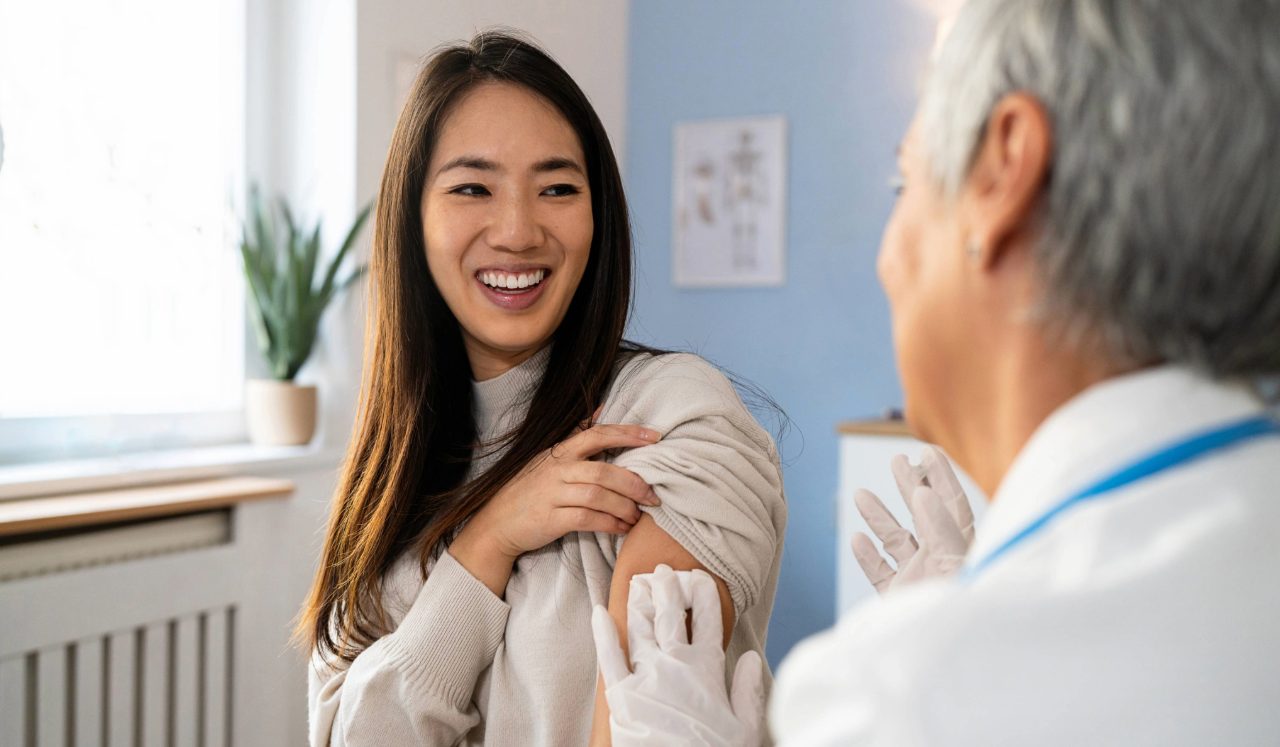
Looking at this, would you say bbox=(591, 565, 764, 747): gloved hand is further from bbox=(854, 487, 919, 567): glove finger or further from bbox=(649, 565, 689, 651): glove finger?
bbox=(854, 487, 919, 567): glove finger

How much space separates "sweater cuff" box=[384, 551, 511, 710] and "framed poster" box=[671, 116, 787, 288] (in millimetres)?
2691

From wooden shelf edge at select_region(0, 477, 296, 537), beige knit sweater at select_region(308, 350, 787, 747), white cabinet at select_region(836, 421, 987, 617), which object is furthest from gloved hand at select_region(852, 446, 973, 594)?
white cabinet at select_region(836, 421, 987, 617)

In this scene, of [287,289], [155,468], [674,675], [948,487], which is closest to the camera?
[674,675]

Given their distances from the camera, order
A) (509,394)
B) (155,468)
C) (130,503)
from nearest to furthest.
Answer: (509,394) → (130,503) → (155,468)

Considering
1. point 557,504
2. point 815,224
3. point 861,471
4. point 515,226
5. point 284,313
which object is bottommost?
point 861,471

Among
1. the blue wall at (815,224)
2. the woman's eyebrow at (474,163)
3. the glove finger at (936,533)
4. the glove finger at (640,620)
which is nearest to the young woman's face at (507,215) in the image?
the woman's eyebrow at (474,163)

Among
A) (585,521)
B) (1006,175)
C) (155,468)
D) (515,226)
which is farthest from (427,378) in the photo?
(155,468)

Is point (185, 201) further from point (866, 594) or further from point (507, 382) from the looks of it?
point (866, 594)

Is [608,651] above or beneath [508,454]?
beneath

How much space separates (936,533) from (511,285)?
62 centimetres

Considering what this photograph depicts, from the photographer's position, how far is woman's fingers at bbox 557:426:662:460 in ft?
3.44

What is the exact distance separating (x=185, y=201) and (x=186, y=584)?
3.25ft

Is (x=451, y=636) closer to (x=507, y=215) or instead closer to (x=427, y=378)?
(x=427, y=378)

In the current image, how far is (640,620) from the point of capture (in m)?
0.84
